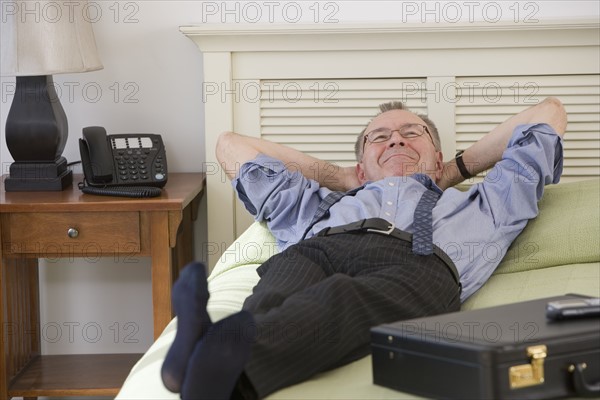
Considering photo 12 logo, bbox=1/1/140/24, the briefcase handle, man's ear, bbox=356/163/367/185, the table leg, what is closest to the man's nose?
man's ear, bbox=356/163/367/185

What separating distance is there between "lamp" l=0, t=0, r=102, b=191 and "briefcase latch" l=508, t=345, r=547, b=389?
1.46 meters

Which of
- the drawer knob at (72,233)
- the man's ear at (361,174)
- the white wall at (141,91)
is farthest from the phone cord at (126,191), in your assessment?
the man's ear at (361,174)

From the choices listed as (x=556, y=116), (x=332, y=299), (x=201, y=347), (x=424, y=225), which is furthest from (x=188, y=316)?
(x=556, y=116)

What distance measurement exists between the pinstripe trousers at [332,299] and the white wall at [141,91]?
90 cm

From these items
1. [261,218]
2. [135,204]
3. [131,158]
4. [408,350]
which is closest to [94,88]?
[131,158]

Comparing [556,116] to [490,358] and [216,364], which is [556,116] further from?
[216,364]

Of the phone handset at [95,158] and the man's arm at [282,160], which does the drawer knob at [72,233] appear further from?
the man's arm at [282,160]

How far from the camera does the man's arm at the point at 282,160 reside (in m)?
2.23

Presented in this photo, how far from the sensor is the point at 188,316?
47.4 inches

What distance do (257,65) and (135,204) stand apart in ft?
1.81

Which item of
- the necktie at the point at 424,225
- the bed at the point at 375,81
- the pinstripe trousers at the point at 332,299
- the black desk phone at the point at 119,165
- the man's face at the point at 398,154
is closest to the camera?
the pinstripe trousers at the point at 332,299

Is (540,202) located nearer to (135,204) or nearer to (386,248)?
(386,248)

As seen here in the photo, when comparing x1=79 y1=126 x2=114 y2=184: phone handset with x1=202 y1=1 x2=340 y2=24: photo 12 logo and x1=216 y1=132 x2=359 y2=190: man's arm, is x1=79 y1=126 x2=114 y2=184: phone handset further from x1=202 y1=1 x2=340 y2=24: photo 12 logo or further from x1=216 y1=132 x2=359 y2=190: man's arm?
x1=202 y1=1 x2=340 y2=24: photo 12 logo

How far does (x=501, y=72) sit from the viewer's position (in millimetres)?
2453
